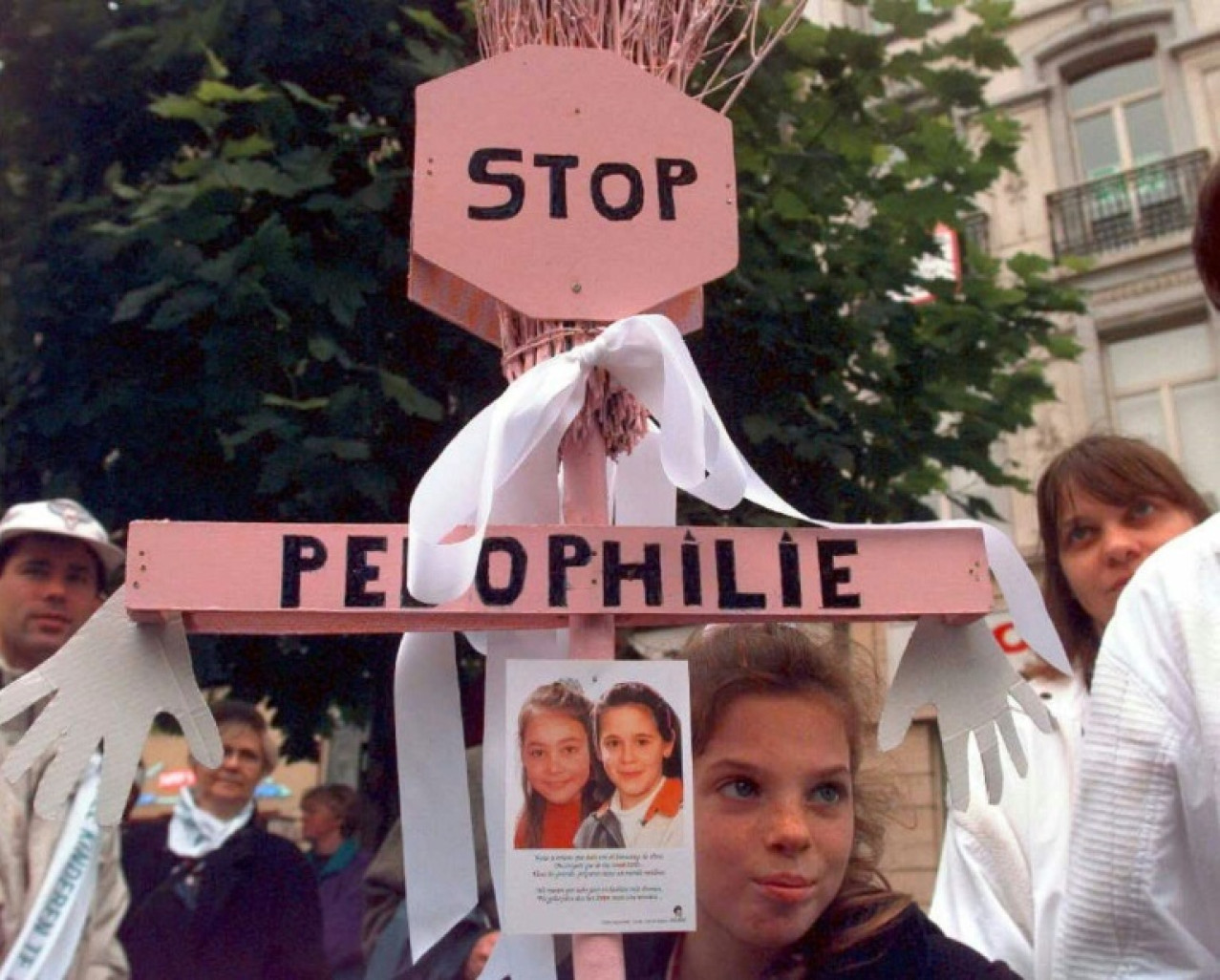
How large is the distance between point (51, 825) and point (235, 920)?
41.6 inches

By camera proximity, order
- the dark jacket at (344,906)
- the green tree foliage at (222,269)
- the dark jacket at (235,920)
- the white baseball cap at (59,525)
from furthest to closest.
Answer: the dark jacket at (344,906) < the green tree foliage at (222,269) < the dark jacket at (235,920) < the white baseball cap at (59,525)

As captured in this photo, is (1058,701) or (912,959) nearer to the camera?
(912,959)

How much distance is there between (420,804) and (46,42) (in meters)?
3.76

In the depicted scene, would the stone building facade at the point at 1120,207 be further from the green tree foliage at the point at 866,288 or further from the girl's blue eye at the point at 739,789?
the girl's blue eye at the point at 739,789

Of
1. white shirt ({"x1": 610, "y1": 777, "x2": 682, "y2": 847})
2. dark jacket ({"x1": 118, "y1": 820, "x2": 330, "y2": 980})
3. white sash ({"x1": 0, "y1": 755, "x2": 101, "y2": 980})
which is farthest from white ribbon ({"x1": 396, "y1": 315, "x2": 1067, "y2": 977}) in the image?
dark jacket ({"x1": 118, "y1": 820, "x2": 330, "y2": 980})

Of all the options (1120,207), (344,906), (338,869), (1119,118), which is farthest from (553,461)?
(1119,118)

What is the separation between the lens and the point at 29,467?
13.8 ft

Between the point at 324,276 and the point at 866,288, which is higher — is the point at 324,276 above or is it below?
below

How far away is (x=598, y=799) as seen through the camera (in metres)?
1.11

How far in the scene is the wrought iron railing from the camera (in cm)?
1125

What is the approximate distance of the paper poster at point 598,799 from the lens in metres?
1.09

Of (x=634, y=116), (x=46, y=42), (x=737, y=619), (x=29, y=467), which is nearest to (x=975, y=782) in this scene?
(x=737, y=619)

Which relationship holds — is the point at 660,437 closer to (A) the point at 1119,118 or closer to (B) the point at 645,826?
(B) the point at 645,826

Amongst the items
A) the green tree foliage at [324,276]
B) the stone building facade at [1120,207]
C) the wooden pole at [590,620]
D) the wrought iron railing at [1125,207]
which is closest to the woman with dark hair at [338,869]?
the green tree foliage at [324,276]
